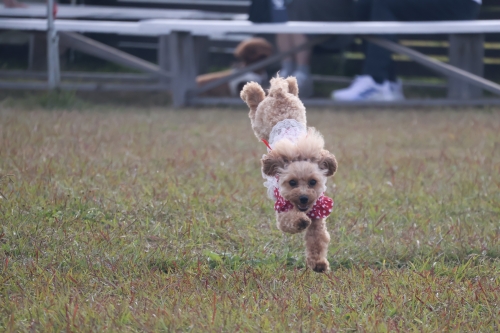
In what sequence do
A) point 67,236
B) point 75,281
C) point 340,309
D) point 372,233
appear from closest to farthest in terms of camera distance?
point 340,309, point 75,281, point 67,236, point 372,233

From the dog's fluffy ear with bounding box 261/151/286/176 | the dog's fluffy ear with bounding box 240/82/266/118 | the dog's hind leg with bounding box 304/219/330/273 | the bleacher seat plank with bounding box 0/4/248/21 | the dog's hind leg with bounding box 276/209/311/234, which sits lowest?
the dog's hind leg with bounding box 304/219/330/273

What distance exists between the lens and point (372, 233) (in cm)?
348

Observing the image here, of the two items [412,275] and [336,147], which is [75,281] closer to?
[412,275]

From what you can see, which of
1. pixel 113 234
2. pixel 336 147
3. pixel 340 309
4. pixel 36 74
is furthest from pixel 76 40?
pixel 340 309

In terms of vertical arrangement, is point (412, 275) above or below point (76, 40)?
below

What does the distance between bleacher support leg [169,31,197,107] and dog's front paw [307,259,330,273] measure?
17.9ft

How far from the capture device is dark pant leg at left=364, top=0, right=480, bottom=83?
7750 millimetres

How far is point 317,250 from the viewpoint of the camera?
2855 mm

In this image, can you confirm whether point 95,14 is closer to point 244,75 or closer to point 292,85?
point 244,75

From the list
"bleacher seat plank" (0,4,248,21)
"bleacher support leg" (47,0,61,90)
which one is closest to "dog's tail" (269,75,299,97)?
"bleacher support leg" (47,0,61,90)

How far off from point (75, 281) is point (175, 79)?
18.2ft

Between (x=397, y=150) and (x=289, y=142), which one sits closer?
(x=289, y=142)

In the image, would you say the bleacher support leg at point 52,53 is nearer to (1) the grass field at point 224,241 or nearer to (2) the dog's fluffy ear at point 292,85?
(1) the grass field at point 224,241

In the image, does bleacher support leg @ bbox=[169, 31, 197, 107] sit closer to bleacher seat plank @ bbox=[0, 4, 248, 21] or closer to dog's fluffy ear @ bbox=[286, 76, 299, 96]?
bleacher seat plank @ bbox=[0, 4, 248, 21]
